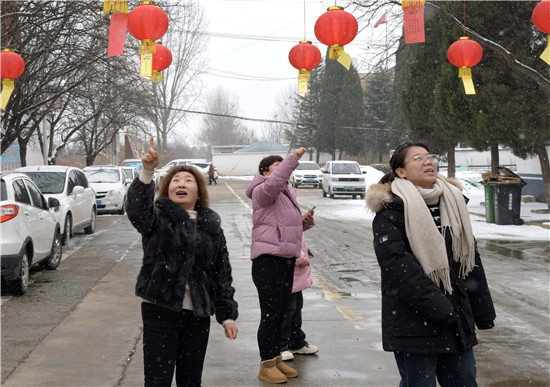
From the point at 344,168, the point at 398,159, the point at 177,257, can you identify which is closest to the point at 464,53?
the point at 398,159

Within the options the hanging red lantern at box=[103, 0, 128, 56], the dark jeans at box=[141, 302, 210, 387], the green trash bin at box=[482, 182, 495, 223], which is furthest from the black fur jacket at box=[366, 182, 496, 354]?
the green trash bin at box=[482, 182, 495, 223]

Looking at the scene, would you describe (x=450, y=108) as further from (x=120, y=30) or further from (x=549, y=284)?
(x=120, y=30)

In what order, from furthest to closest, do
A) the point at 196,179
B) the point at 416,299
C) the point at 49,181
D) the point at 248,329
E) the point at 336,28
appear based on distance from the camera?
the point at 49,181 → the point at 336,28 → the point at 248,329 → the point at 196,179 → the point at 416,299

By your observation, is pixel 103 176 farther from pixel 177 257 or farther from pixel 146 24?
pixel 177 257

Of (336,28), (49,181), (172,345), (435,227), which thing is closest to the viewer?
(435,227)

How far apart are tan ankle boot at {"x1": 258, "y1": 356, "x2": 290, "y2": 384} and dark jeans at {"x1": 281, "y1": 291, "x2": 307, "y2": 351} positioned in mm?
426

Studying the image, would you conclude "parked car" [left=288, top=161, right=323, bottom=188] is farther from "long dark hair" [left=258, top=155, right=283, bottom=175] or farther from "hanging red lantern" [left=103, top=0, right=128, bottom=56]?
"long dark hair" [left=258, top=155, right=283, bottom=175]

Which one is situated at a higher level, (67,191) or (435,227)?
(435,227)

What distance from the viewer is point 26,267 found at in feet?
31.0

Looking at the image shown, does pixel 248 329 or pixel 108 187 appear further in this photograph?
pixel 108 187

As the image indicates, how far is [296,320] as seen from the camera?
616cm

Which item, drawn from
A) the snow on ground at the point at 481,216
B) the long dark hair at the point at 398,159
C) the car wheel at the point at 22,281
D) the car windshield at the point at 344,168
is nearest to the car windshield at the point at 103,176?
the snow on ground at the point at 481,216

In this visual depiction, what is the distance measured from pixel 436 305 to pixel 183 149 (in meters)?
137

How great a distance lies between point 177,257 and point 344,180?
2853 centimetres
